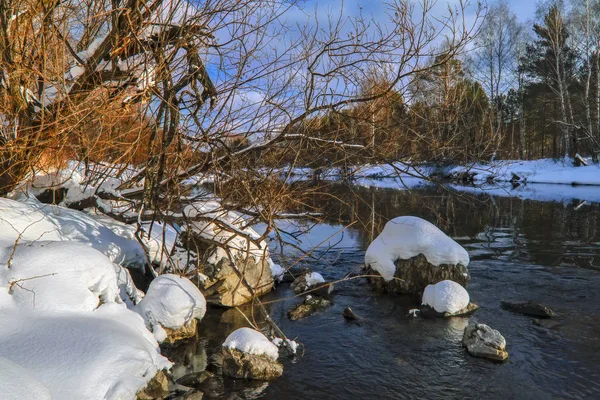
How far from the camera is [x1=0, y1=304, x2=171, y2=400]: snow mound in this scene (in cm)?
296

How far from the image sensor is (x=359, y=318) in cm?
583

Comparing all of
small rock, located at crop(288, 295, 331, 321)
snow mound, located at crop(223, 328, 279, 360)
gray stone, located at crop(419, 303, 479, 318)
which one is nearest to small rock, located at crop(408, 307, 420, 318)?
gray stone, located at crop(419, 303, 479, 318)

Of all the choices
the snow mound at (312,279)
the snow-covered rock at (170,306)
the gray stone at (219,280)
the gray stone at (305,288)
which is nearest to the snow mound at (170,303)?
the snow-covered rock at (170,306)

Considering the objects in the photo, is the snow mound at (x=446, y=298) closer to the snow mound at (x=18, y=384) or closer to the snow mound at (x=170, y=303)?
the snow mound at (x=170, y=303)

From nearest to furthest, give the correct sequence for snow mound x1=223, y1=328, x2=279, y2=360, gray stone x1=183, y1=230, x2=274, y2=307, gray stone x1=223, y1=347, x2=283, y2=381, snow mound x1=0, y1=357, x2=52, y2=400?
snow mound x1=0, y1=357, x2=52, y2=400 < gray stone x1=223, y1=347, x2=283, y2=381 < snow mound x1=223, y1=328, x2=279, y2=360 < gray stone x1=183, y1=230, x2=274, y2=307

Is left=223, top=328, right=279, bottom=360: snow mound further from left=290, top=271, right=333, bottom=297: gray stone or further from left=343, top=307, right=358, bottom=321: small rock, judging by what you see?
left=290, top=271, right=333, bottom=297: gray stone

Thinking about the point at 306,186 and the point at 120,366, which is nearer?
the point at 120,366

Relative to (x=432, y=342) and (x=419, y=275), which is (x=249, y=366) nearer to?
(x=432, y=342)

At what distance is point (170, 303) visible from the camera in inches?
190

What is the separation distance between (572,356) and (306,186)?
4.03 meters

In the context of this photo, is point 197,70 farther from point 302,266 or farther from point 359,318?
point 302,266

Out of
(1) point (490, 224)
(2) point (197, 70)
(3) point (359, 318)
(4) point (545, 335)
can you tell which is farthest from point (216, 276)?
(1) point (490, 224)

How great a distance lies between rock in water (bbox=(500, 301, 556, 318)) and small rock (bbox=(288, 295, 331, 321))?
255cm

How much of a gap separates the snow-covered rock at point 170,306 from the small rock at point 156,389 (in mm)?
1034
